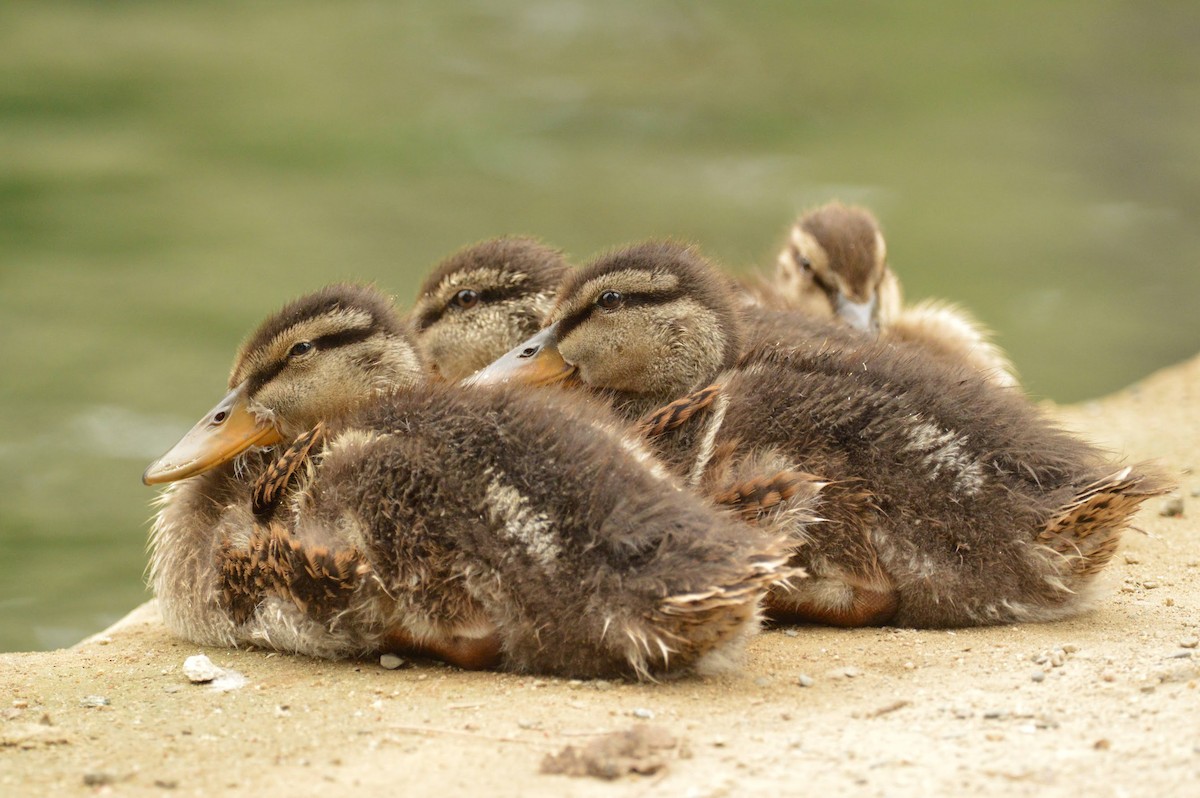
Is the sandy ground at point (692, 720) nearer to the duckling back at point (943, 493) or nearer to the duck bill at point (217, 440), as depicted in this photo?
the duckling back at point (943, 493)

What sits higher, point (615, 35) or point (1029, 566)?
point (615, 35)

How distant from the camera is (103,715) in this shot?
158 inches

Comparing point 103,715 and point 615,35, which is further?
point 615,35

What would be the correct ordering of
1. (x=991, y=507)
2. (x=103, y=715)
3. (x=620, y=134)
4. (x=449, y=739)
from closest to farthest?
(x=449, y=739) < (x=103, y=715) < (x=991, y=507) < (x=620, y=134)

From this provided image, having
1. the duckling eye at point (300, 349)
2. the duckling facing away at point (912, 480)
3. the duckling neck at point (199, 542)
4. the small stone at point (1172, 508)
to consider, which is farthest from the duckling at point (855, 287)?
the duckling neck at point (199, 542)

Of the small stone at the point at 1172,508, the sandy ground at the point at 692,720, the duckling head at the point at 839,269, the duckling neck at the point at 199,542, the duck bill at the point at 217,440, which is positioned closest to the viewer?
the sandy ground at the point at 692,720

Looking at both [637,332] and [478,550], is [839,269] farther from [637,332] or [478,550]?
[478,550]


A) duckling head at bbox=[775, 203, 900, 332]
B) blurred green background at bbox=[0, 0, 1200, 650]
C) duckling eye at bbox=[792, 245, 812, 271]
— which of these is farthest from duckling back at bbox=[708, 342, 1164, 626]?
blurred green background at bbox=[0, 0, 1200, 650]

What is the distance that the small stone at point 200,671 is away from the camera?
4.28 m

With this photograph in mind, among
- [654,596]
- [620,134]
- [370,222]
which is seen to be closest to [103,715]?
[654,596]

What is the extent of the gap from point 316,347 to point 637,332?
1.03 meters

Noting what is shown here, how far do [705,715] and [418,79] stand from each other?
32.3 ft

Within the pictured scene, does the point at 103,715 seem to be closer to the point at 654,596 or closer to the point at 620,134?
the point at 654,596

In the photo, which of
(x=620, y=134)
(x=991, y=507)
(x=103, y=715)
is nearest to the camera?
(x=103, y=715)
